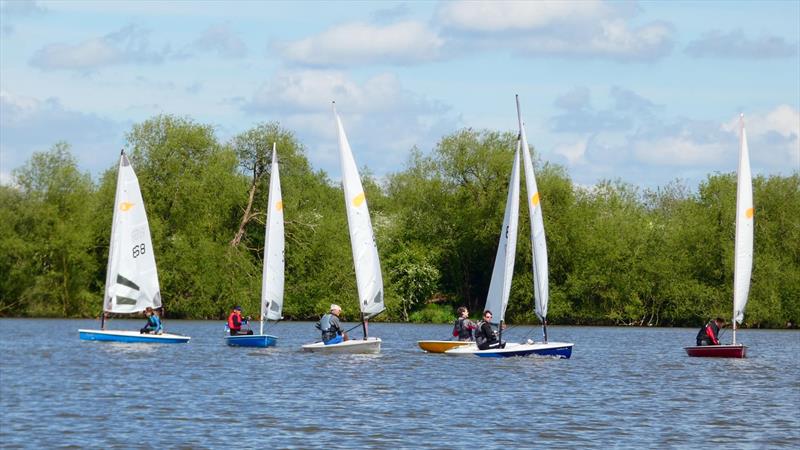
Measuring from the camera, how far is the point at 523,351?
4456 cm

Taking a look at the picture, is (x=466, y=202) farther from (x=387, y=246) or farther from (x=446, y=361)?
(x=446, y=361)

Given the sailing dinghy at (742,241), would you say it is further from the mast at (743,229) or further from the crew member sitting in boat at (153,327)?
the crew member sitting in boat at (153,327)

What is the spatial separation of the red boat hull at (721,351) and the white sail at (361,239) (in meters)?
11.7

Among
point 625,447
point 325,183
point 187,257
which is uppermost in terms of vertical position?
point 325,183

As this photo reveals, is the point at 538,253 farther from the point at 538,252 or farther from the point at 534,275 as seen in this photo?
the point at 534,275

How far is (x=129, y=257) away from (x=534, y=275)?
59.2ft

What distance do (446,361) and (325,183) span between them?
5540cm

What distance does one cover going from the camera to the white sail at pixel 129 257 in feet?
182

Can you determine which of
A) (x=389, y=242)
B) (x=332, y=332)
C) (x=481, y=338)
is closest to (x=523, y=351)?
(x=481, y=338)

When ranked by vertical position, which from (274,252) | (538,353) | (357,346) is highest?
(274,252)

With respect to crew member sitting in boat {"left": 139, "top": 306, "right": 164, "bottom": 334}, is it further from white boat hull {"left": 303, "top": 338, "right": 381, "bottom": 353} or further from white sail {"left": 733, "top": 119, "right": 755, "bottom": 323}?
white sail {"left": 733, "top": 119, "right": 755, "bottom": 323}

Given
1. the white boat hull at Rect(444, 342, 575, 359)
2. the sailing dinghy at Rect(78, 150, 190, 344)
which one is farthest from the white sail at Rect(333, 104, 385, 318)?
the sailing dinghy at Rect(78, 150, 190, 344)

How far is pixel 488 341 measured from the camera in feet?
146

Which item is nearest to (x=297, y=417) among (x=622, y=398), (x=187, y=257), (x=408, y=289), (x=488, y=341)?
(x=622, y=398)
